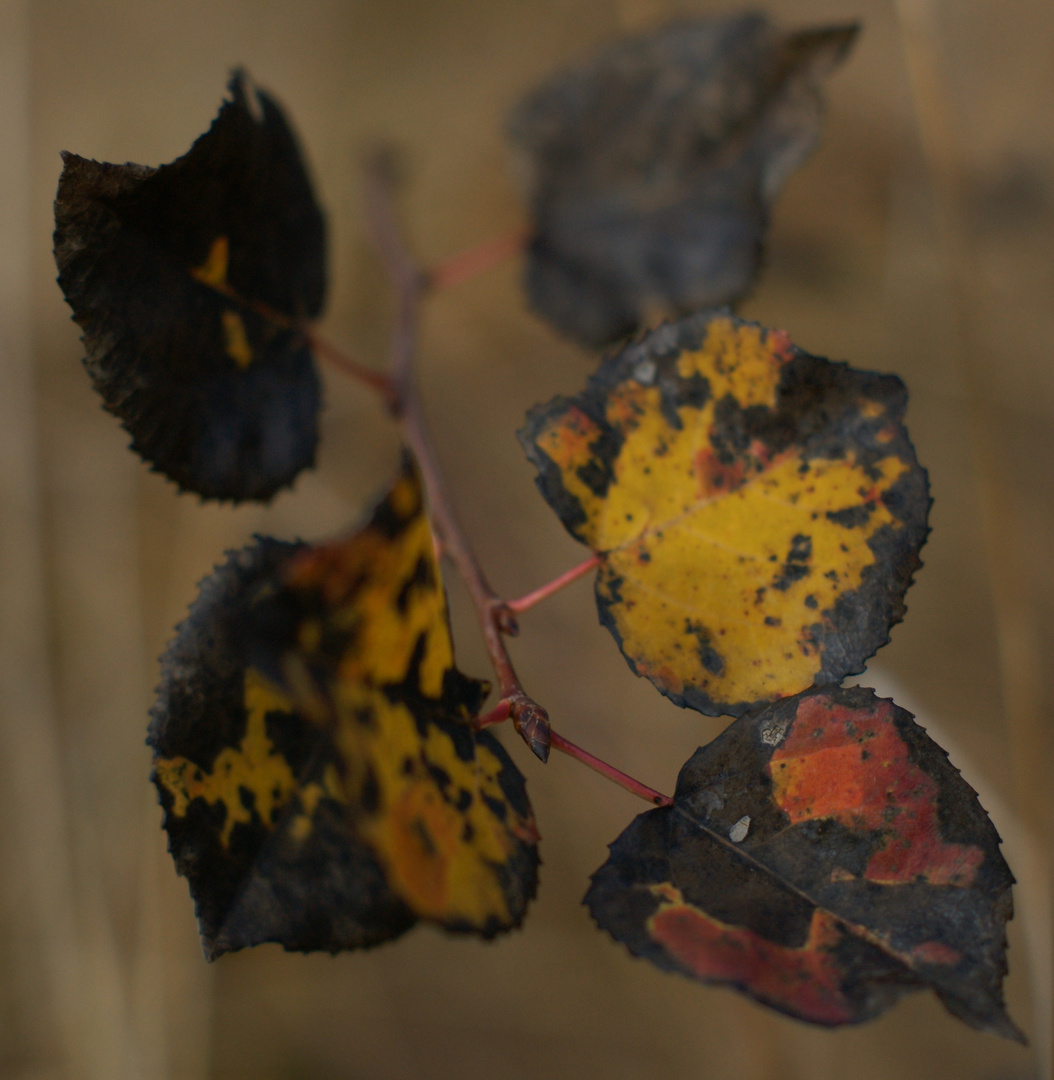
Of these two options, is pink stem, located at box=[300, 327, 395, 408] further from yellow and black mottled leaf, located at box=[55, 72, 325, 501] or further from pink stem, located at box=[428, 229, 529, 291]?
pink stem, located at box=[428, 229, 529, 291]

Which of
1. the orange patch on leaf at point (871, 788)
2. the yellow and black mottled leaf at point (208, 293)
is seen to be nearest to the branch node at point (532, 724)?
the orange patch on leaf at point (871, 788)

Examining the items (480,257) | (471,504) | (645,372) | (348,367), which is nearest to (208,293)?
(348,367)

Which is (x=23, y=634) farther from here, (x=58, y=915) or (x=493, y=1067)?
(x=493, y=1067)

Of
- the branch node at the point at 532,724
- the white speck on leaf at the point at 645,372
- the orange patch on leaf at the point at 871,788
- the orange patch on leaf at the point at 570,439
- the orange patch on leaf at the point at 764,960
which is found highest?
→ the white speck on leaf at the point at 645,372

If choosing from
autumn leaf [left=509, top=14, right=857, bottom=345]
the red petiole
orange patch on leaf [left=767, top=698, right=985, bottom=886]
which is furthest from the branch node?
autumn leaf [left=509, top=14, right=857, bottom=345]

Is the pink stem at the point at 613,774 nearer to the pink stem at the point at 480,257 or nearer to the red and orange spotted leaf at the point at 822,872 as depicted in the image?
the red and orange spotted leaf at the point at 822,872

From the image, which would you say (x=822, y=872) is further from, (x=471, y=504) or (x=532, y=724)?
(x=471, y=504)
